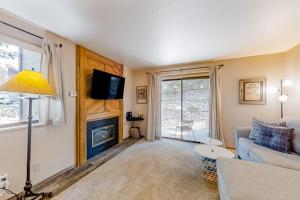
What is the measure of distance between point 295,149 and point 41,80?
3.56 meters

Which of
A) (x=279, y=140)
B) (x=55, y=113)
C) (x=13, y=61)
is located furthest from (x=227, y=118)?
(x=13, y=61)

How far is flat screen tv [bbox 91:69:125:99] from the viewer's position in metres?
2.89

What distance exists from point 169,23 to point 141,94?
9.74ft

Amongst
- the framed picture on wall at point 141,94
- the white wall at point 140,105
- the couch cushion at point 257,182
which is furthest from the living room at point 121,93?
the framed picture on wall at point 141,94

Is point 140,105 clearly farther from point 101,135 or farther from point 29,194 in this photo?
point 29,194

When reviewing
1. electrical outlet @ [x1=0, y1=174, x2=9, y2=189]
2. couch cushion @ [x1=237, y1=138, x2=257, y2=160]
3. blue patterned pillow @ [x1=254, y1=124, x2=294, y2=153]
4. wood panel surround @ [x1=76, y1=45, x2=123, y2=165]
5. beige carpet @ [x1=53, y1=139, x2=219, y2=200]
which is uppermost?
wood panel surround @ [x1=76, y1=45, x2=123, y2=165]

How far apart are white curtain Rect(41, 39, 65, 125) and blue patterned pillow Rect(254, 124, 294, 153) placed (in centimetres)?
334

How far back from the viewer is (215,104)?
3.58 metres

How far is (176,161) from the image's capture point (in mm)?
2791

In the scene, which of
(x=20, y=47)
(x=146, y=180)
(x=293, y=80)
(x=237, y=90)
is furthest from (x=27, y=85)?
(x=293, y=80)

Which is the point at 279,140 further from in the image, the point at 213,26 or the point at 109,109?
the point at 109,109

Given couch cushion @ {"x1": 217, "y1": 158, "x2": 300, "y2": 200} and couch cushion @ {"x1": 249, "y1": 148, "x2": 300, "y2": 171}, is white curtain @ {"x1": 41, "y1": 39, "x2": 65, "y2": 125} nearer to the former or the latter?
couch cushion @ {"x1": 217, "y1": 158, "x2": 300, "y2": 200}

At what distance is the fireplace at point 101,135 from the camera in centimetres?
297

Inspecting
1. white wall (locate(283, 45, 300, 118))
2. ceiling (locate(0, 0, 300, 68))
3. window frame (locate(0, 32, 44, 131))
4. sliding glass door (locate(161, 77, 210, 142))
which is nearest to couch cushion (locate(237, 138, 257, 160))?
white wall (locate(283, 45, 300, 118))
